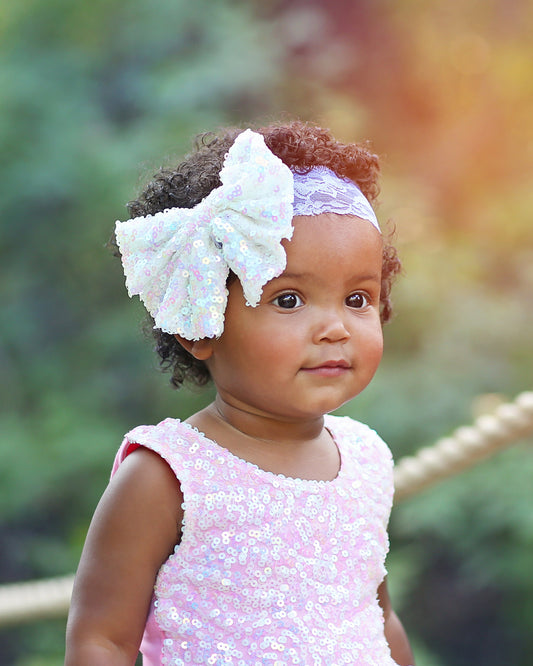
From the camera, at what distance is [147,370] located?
294 centimetres

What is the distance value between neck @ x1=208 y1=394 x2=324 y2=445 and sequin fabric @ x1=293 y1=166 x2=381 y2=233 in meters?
0.21

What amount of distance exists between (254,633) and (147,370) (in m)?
2.04

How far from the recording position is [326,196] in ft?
3.17

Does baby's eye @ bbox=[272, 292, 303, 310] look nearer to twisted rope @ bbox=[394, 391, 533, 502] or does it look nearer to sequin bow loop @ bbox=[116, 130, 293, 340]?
sequin bow loop @ bbox=[116, 130, 293, 340]

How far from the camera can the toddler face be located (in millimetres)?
929

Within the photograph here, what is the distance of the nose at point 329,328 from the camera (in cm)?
93

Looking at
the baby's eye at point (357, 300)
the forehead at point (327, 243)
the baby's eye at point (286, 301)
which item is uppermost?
the forehead at point (327, 243)

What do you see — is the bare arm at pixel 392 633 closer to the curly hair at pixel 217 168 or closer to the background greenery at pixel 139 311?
the curly hair at pixel 217 168

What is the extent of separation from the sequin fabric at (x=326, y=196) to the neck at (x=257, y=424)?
0.69 feet

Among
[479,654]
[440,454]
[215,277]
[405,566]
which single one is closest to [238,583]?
[215,277]

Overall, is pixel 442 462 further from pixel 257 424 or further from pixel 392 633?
pixel 257 424

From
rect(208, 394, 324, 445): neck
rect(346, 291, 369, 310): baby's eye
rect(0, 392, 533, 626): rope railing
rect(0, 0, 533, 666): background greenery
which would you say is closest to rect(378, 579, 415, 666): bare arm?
rect(208, 394, 324, 445): neck

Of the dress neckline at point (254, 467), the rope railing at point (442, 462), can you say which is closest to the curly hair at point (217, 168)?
the dress neckline at point (254, 467)

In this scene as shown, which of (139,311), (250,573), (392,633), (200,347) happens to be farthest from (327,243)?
(139,311)
